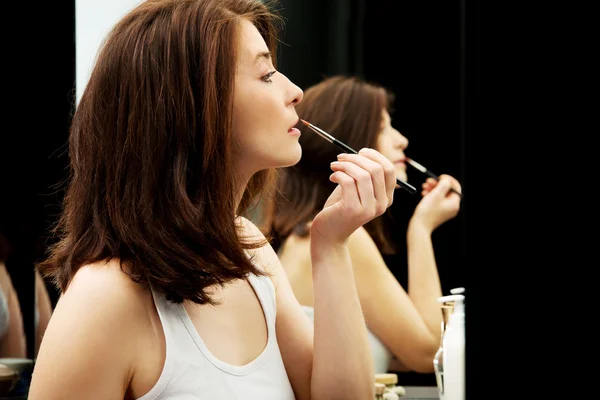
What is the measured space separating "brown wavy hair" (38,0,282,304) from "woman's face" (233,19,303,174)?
0.02m

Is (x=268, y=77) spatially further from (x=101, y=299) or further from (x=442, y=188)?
(x=442, y=188)

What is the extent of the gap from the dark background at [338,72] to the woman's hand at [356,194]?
1.21 ft

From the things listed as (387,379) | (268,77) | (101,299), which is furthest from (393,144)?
(101,299)

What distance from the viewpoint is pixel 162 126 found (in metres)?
0.88

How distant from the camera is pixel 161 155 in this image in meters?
0.88

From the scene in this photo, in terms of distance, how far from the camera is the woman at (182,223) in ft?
2.72

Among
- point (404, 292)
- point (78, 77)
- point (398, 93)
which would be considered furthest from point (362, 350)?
point (78, 77)

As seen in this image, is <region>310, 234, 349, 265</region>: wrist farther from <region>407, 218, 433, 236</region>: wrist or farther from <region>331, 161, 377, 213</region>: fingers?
<region>407, 218, 433, 236</region>: wrist

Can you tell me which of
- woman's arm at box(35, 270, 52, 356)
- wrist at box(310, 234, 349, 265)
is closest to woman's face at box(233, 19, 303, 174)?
wrist at box(310, 234, 349, 265)

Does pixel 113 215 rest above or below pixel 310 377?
above

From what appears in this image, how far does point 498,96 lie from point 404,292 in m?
0.99

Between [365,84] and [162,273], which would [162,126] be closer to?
[162,273]

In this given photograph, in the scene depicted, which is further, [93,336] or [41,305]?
[41,305]

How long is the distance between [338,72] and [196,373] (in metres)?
0.77
